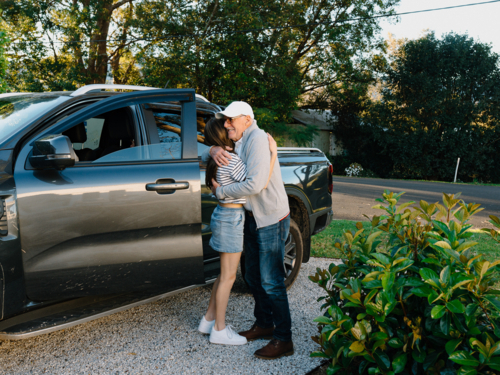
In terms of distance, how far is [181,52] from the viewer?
65.3ft

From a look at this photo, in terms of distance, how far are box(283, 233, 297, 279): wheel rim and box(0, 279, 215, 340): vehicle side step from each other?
5.19 feet

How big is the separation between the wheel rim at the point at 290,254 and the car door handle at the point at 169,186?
5.14 feet

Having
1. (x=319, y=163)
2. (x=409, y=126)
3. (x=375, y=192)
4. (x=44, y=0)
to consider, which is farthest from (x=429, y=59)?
(x=319, y=163)

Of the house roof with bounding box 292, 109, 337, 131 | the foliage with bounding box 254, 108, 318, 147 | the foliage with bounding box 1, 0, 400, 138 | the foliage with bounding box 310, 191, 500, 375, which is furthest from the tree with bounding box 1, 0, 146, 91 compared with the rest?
the foliage with bounding box 310, 191, 500, 375

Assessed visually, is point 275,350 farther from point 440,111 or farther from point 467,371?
point 440,111

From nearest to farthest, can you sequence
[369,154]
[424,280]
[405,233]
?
[424,280], [405,233], [369,154]

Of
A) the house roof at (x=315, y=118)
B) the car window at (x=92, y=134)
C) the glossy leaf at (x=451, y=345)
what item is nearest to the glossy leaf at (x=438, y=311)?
the glossy leaf at (x=451, y=345)

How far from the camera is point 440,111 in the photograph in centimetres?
2498

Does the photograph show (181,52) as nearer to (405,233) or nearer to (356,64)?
(356,64)

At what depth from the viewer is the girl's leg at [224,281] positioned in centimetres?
309

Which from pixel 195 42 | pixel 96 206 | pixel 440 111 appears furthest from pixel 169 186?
pixel 440 111

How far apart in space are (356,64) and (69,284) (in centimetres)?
2391

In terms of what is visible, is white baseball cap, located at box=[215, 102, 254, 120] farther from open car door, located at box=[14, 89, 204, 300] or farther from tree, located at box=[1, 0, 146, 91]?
tree, located at box=[1, 0, 146, 91]

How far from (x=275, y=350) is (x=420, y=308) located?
1.25m
